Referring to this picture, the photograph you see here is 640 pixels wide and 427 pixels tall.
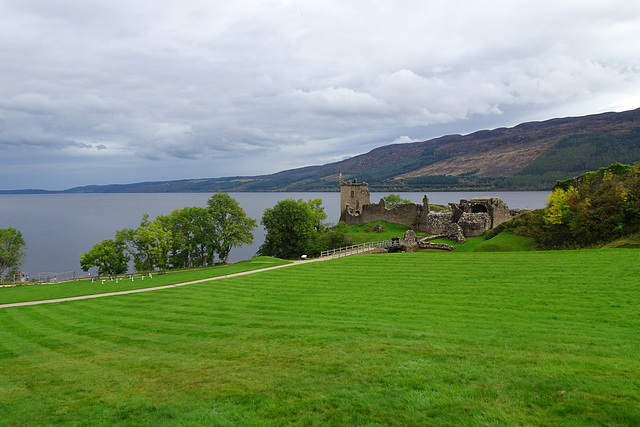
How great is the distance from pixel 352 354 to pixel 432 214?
140 feet

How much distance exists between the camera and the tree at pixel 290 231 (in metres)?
52.3

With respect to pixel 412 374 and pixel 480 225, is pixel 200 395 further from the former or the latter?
pixel 480 225

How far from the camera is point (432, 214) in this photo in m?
50.1

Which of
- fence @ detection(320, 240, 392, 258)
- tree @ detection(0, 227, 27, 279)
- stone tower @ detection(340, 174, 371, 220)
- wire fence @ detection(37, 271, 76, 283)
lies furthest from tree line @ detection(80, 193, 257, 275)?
stone tower @ detection(340, 174, 371, 220)

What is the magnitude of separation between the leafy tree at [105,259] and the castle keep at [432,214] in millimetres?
33014

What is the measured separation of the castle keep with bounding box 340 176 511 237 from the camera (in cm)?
4266

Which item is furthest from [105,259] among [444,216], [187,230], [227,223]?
[444,216]

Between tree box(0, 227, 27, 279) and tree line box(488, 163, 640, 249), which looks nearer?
tree line box(488, 163, 640, 249)

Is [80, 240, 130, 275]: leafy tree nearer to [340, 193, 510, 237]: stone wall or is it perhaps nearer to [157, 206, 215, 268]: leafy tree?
[157, 206, 215, 268]: leafy tree

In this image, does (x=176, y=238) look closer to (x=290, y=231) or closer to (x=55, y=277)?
(x=55, y=277)

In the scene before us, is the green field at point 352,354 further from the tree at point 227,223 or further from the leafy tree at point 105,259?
the tree at point 227,223

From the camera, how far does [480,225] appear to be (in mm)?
42344

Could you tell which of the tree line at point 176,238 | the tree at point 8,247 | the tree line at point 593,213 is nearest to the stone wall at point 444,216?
the tree line at point 593,213

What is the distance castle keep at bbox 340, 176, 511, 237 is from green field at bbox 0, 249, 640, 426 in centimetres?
2237
